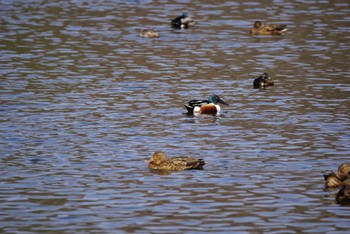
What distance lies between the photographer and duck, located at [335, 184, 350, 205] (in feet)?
53.0

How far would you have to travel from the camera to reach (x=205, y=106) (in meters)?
24.6

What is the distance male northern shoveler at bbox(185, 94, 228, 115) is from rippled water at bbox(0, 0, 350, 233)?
22 centimetres

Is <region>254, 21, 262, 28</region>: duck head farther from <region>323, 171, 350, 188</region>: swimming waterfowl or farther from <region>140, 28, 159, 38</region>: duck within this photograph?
<region>323, 171, 350, 188</region>: swimming waterfowl

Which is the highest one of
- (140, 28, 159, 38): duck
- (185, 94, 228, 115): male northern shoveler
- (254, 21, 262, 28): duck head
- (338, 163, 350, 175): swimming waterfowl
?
(338, 163, 350, 175): swimming waterfowl

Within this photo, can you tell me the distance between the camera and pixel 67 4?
43875mm

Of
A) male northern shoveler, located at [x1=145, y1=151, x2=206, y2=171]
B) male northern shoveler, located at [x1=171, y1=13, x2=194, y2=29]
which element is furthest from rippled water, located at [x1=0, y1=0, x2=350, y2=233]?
male northern shoveler, located at [x1=171, y1=13, x2=194, y2=29]

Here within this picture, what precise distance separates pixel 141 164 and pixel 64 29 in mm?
19025

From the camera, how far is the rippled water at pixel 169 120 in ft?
52.4

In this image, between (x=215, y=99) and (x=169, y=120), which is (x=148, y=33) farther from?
(x=169, y=120)

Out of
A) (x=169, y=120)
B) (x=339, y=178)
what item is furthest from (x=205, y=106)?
(x=339, y=178)

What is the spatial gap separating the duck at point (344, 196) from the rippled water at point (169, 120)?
7.1 inches

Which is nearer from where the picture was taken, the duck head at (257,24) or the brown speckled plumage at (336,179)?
the brown speckled plumage at (336,179)

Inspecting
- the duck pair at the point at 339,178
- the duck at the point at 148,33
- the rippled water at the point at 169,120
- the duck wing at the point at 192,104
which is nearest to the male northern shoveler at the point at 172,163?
the rippled water at the point at 169,120

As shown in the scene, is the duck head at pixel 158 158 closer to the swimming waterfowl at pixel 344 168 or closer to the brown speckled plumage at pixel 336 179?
the brown speckled plumage at pixel 336 179
